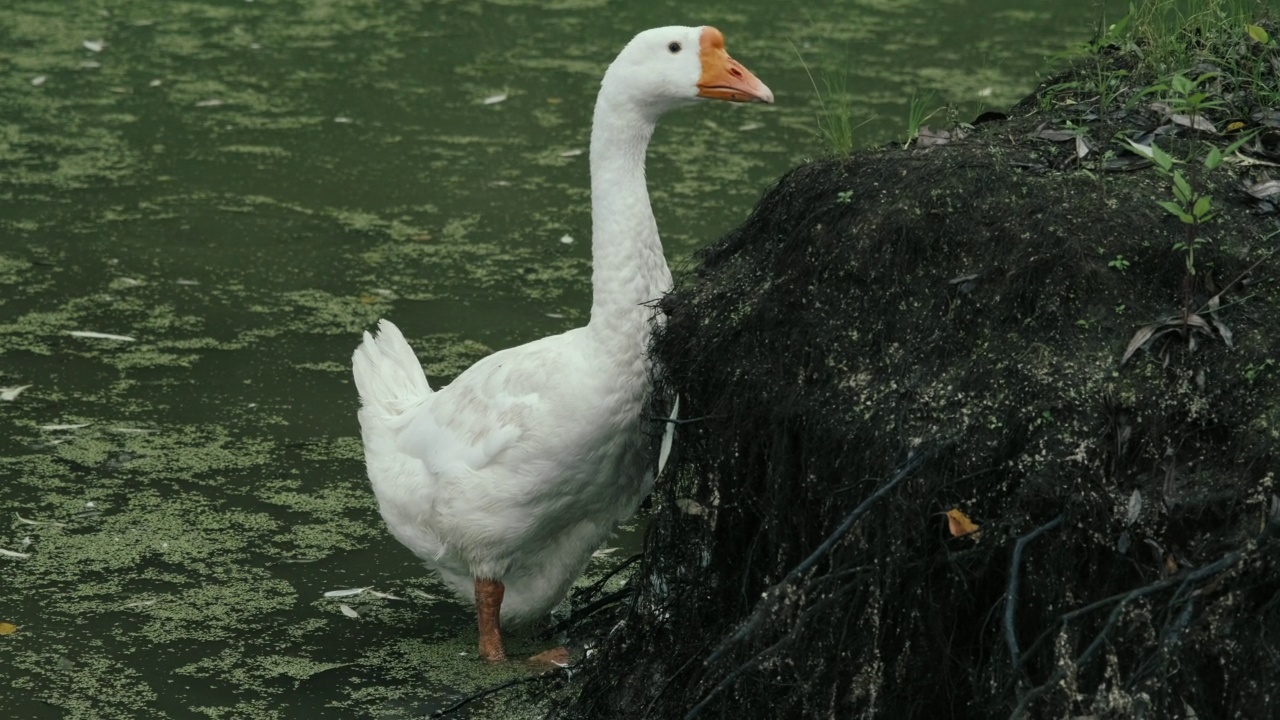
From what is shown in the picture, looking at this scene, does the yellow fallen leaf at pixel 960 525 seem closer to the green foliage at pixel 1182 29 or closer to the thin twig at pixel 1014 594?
the thin twig at pixel 1014 594

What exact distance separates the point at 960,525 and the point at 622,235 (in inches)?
50.2

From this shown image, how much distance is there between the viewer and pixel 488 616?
13.2 feet

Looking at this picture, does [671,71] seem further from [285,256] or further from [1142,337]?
[285,256]

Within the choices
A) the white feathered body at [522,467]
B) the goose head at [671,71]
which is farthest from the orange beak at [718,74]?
the white feathered body at [522,467]

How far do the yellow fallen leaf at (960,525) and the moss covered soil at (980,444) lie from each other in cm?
2

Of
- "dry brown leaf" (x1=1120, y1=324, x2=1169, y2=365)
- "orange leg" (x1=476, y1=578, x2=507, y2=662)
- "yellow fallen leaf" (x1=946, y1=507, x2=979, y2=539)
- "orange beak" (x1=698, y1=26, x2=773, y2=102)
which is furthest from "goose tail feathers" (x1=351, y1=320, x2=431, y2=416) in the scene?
"dry brown leaf" (x1=1120, y1=324, x2=1169, y2=365)

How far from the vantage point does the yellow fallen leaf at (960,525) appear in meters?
2.72

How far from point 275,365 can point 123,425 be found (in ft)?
2.09

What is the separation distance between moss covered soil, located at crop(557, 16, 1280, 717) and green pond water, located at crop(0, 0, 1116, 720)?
81 centimetres

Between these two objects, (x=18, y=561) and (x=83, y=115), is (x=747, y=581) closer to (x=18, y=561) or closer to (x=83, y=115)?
(x=18, y=561)

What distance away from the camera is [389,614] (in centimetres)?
418

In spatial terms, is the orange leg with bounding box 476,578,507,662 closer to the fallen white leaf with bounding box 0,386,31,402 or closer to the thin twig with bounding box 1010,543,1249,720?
the thin twig with bounding box 1010,543,1249,720

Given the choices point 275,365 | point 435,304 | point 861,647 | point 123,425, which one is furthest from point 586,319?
point 861,647

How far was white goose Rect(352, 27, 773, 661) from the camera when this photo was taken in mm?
3678
